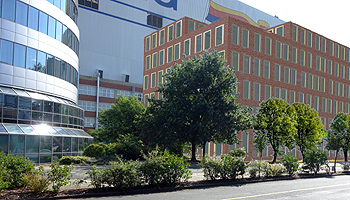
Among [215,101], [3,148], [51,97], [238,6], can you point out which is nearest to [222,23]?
[215,101]

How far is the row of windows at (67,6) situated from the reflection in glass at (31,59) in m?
5.70

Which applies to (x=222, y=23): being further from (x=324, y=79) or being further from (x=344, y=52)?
(x=344, y=52)

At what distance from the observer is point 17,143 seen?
1029 inches

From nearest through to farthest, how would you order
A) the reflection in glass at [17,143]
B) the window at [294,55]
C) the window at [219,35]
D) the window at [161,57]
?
the reflection in glass at [17,143] < the window at [219,35] < the window at [294,55] < the window at [161,57]

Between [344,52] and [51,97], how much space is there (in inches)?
2350

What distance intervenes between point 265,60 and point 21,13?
3490 centimetres

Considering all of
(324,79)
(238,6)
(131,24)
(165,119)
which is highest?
(238,6)

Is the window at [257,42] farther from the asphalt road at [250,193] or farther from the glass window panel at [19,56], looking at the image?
the asphalt road at [250,193]

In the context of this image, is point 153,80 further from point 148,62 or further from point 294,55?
point 294,55

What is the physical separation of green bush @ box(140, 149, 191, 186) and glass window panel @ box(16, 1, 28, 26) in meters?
19.9

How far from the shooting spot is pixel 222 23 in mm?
46438

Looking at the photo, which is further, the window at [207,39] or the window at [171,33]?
the window at [171,33]

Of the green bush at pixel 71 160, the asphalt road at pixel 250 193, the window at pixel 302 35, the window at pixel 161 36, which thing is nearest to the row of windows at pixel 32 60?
the green bush at pixel 71 160

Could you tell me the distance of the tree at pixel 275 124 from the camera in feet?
131
